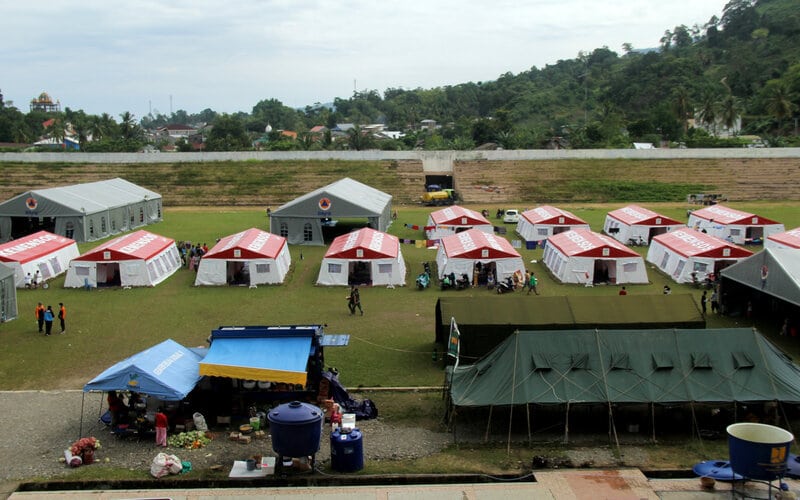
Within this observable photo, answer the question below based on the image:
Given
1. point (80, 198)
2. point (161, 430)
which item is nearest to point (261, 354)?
point (161, 430)

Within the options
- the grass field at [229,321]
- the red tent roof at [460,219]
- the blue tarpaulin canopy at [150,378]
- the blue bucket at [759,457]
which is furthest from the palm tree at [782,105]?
the blue tarpaulin canopy at [150,378]

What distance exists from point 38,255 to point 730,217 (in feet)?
110

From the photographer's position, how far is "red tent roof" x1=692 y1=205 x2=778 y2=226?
122 ft

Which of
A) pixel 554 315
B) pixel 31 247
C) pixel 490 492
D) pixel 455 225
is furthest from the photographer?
pixel 455 225

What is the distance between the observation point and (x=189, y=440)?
1398 centimetres

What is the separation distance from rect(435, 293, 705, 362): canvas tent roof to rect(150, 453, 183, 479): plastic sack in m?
7.54

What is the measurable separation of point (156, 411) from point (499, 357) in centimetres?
720

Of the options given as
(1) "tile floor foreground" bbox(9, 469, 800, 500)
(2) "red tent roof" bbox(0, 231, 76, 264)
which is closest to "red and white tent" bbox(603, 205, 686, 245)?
(1) "tile floor foreground" bbox(9, 469, 800, 500)

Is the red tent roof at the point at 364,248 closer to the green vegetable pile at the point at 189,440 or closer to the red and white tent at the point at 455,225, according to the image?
the red and white tent at the point at 455,225

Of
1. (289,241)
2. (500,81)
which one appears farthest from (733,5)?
(289,241)

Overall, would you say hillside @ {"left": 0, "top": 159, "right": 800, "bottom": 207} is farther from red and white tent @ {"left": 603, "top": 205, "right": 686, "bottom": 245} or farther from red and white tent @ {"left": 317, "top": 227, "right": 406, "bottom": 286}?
red and white tent @ {"left": 317, "top": 227, "right": 406, "bottom": 286}

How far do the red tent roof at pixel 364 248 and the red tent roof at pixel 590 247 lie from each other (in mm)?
7060

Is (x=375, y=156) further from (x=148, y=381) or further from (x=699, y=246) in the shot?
(x=148, y=381)

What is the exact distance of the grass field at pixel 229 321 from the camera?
18562mm
